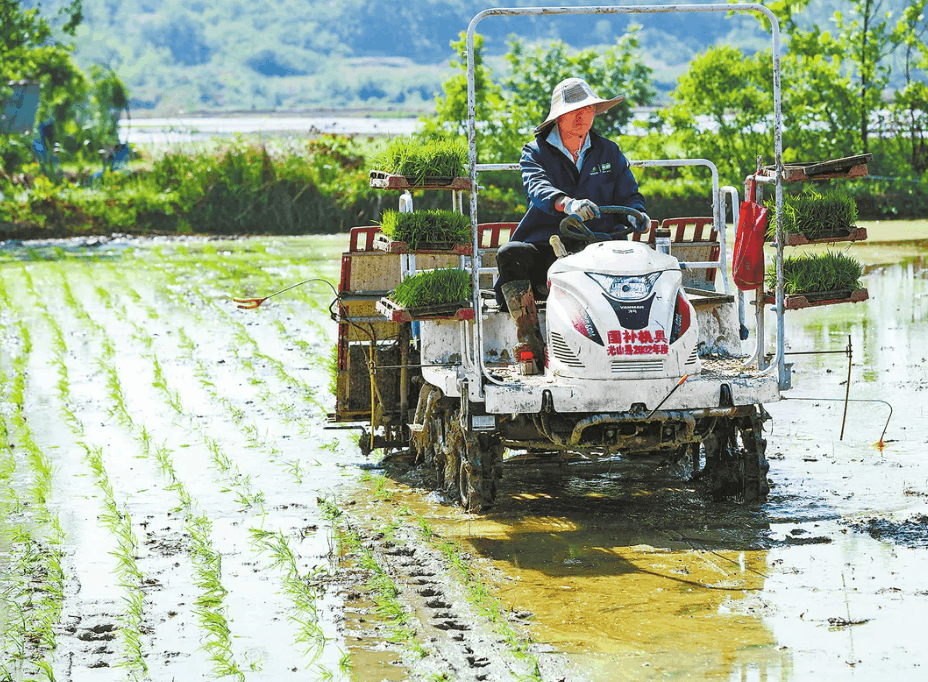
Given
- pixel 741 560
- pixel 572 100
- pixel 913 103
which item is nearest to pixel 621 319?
pixel 741 560

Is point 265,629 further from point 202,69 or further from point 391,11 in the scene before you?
point 391,11

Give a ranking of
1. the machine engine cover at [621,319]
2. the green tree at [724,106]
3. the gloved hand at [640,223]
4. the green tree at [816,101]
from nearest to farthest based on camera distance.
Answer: the machine engine cover at [621,319] < the gloved hand at [640,223] < the green tree at [724,106] < the green tree at [816,101]

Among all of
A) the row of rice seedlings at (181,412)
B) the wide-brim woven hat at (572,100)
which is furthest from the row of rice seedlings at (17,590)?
the wide-brim woven hat at (572,100)

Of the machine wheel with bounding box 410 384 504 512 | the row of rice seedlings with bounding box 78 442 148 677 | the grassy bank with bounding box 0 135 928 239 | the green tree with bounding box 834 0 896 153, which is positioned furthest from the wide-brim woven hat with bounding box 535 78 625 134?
the green tree with bounding box 834 0 896 153

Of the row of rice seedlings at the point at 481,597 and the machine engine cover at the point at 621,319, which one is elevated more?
the machine engine cover at the point at 621,319

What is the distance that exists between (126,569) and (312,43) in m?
121

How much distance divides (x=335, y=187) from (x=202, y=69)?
9127cm

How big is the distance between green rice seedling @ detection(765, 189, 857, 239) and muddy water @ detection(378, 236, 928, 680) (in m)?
1.44

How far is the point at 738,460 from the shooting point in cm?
738

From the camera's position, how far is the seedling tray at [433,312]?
701 cm

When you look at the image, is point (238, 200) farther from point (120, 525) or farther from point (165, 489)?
point (120, 525)

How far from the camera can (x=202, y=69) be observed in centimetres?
11094

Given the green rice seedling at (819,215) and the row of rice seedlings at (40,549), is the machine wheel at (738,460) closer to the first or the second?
the green rice seedling at (819,215)

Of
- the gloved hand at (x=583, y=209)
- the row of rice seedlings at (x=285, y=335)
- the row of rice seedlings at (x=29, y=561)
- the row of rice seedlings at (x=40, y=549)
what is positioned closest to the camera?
the row of rice seedlings at (x=29, y=561)
